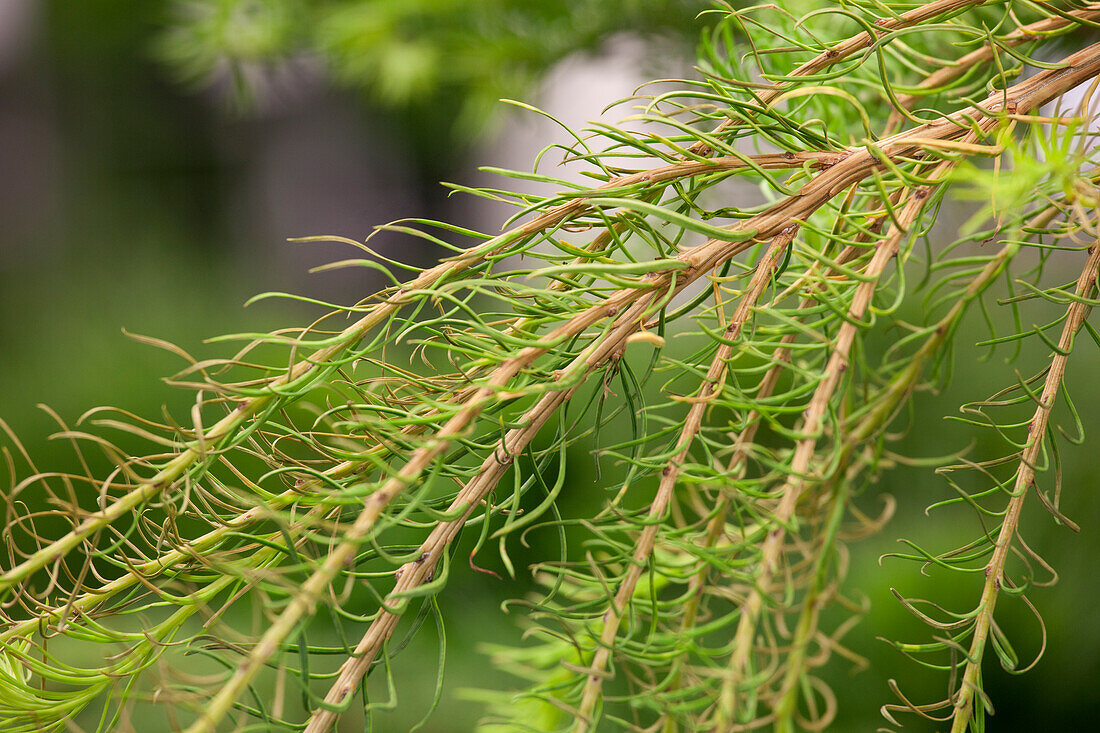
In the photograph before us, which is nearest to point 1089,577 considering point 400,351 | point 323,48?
point 323,48

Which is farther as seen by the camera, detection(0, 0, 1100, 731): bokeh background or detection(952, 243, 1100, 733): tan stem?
detection(0, 0, 1100, 731): bokeh background

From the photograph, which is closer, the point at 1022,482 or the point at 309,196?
the point at 1022,482

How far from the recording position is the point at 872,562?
1.53 ft

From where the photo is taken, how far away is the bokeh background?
1.42 ft

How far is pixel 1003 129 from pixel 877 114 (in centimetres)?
16

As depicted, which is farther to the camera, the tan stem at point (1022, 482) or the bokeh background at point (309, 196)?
the bokeh background at point (309, 196)

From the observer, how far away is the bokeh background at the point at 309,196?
43cm

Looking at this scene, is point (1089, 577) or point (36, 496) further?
point (36, 496)

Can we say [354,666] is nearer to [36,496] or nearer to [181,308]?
[36,496]

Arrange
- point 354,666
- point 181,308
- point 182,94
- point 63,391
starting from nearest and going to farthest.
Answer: point 354,666
point 63,391
point 181,308
point 182,94

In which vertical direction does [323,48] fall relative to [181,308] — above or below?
above

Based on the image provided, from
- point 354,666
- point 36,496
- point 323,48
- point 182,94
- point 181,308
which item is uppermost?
point 182,94

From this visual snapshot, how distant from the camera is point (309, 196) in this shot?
2639mm

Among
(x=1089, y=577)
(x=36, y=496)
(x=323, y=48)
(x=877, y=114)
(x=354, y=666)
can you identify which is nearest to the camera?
(x=354, y=666)
